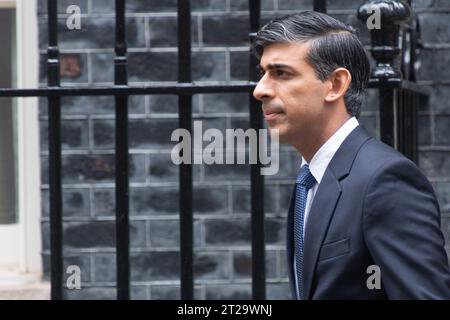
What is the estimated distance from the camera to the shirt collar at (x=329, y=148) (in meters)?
2.86

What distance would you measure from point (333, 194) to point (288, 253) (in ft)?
1.15

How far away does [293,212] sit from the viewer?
3.01 metres

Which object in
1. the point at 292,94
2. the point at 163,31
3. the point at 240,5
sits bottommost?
the point at 292,94

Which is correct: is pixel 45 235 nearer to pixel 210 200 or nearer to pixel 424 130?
pixel 210 200

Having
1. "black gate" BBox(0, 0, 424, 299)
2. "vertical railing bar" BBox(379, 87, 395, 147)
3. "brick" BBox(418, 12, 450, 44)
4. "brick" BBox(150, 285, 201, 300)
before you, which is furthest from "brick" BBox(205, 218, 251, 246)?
"vertical railing bar" BBox(379, 87, 395, 147)

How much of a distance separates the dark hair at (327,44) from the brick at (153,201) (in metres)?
2.96

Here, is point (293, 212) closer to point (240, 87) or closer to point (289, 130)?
point (289, 130)

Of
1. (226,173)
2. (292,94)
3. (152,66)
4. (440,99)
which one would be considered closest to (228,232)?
→ (226,173)

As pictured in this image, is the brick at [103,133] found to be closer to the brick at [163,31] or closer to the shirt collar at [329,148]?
the brick at [163,31]

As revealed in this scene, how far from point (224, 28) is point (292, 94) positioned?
297cm

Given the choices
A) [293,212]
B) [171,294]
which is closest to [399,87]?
[293,212]

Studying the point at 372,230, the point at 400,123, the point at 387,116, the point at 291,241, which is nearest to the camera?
the point at 372,230

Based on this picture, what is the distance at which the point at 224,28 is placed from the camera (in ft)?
19.0

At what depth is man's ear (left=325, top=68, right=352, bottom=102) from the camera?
2.86 meters
